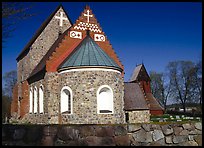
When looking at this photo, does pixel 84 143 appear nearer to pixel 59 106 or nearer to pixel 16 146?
pixel 16 146

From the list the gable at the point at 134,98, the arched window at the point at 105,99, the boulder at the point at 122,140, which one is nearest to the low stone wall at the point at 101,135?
the boulder at the point at 122,140

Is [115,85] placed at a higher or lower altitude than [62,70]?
lower

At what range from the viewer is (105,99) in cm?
1645

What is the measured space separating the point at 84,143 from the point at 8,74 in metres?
45.0

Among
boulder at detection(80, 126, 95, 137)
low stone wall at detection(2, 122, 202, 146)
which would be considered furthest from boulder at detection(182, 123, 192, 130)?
boulder at detection(80, 126, 95, 137)

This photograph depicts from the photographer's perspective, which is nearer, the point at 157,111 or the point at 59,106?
the point at 59,106

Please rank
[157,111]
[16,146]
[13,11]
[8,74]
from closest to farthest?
A: [16,146] < [13,11] < [157,111] < [8,74]

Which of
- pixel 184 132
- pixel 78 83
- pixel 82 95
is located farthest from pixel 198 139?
pixel 78 83

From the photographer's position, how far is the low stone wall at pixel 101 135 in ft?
20.5

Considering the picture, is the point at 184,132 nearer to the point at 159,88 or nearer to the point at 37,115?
the point at 37,115

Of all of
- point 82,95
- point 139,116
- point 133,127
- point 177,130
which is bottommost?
point 139,116

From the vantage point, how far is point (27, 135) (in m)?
6.25

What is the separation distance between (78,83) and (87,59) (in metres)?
1.76

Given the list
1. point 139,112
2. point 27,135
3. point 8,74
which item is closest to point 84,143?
point 27,135
